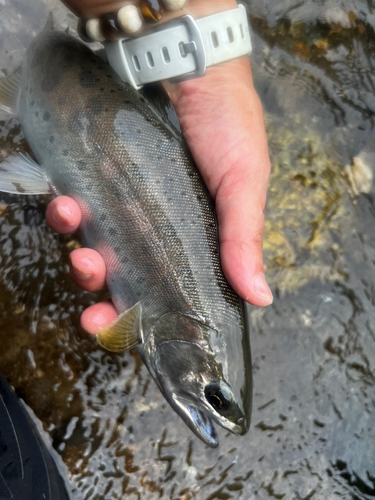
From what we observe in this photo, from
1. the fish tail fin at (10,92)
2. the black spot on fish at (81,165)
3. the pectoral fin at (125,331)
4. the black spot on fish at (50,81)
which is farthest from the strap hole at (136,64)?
the pectoral fin at (125,331)

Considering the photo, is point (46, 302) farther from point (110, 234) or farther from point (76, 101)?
point (76, 101)

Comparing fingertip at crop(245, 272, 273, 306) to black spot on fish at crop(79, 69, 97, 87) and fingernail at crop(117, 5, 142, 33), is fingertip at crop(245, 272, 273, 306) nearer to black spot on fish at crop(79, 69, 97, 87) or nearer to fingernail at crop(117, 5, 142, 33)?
black spot on fish at crop(79, 69, 97, 87)

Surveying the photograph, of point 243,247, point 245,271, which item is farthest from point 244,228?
point 245,271

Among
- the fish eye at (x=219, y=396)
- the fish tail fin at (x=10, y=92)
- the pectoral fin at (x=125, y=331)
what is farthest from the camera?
the fish tail fin at (x=10, y=92)

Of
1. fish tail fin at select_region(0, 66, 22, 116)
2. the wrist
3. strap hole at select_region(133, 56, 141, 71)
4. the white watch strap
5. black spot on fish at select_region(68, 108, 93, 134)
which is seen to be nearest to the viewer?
black spot on fish at select_region(68, 108, 93, 134)

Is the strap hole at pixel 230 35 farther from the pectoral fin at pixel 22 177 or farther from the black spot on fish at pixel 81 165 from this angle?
the pectoral fin at pixel 22 177

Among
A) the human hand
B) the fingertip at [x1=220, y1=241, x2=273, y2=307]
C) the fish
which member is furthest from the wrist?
the fingertip at [x1=220, y1=241, x2=273, y2=307]

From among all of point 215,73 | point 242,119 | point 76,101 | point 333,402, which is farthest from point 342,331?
point 76,101

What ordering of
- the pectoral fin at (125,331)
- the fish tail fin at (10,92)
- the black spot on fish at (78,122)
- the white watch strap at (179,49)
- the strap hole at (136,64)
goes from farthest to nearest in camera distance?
the fish tail fin at (10,92), the strap hole at (136,64), the white watch strap at (179,49), the black spot on fish at (78,122), the pectoral fin at (125,331)
